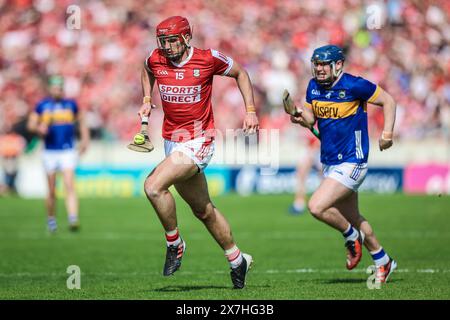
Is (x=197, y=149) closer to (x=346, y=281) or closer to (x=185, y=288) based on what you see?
(x=185, y=288)

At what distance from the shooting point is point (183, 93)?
30.8 ft

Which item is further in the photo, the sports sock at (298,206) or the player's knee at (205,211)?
the sports sock at (298,206)

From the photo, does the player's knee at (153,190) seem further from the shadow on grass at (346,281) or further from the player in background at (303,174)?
the player in background at (303,174)

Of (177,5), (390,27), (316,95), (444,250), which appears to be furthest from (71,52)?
(316,95)

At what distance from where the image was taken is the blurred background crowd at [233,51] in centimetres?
2845

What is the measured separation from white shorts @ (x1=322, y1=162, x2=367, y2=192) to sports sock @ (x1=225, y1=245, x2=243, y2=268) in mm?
1311

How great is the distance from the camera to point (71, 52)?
96.8 feet

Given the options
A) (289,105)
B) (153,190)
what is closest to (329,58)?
(289,105)

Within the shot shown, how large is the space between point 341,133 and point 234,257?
68.9 inches

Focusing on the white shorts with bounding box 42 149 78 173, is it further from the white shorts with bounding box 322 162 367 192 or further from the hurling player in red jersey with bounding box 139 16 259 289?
the white shorts with bounding box 322 162 367 192

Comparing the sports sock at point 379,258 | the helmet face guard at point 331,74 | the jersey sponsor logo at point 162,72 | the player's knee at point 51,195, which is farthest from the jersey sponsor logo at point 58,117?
the sports sock at point 379,258

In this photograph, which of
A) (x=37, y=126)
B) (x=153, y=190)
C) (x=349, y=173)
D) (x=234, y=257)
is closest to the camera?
(x=153, y=190)
